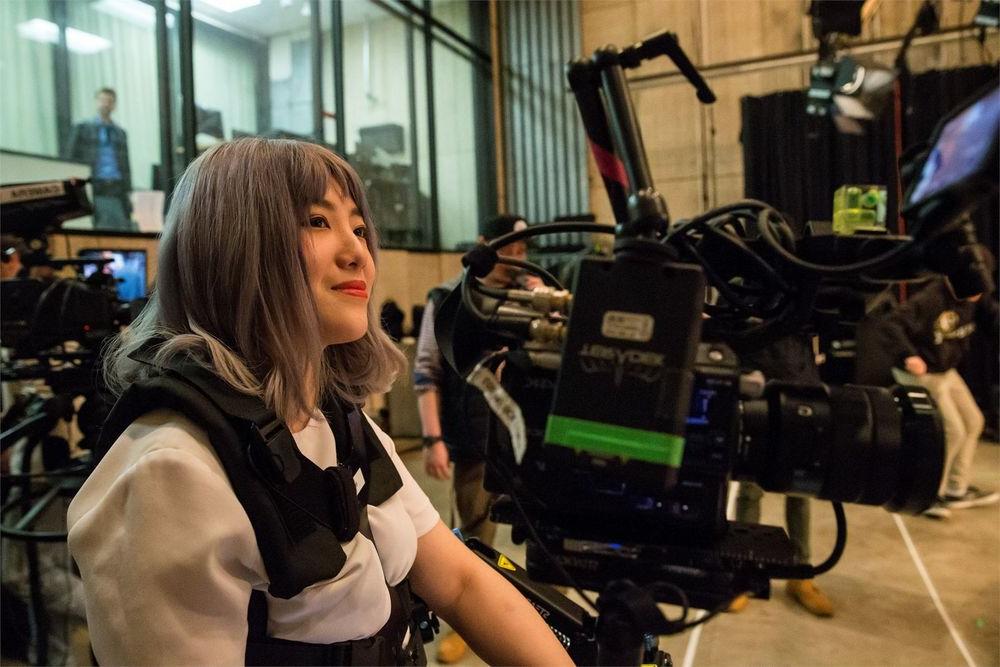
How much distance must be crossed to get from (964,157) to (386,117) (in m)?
5.31

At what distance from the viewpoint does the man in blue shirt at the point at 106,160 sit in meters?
3.19

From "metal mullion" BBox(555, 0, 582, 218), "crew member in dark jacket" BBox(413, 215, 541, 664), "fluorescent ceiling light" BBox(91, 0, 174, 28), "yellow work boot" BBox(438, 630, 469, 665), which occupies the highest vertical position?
"fluorescent ceiling light" BBox(91, 0, 174, 28)

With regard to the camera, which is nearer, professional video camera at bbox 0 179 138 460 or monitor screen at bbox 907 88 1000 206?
monitor screen at bbox 907 88 1000 206

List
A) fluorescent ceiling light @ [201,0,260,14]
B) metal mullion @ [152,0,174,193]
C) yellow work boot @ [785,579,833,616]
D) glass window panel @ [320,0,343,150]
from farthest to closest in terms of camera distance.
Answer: glass window panel @ [320,0,343,150], fluorescent ceiling light @ [201,0,260,14], metal mullion @ [152,0,174,193], yellow work boot @ [785,579,833,616]

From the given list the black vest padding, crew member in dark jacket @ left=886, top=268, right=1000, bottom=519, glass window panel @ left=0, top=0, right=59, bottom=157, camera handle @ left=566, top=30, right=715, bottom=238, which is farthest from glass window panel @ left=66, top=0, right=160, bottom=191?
crew member in dark jacket @ left=886, top=268, right=1000, bottom=519

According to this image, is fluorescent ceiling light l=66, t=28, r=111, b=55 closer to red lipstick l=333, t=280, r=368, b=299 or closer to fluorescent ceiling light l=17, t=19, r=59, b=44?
fluorescent ceiling light l=17, t=19, r=59, b=44

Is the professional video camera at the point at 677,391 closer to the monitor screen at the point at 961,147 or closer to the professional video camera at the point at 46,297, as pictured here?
the monitor screen at the point at 961,147

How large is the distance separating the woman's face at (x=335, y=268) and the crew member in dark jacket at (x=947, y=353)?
2781mm

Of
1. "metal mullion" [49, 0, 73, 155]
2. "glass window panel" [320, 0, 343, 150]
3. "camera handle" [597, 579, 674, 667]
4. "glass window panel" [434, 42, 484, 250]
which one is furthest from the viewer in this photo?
"glass window panel" [434, 42, 484, 250]

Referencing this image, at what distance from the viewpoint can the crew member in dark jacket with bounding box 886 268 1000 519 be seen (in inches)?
110

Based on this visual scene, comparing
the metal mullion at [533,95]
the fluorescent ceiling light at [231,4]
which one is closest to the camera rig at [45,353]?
the metal mullion at [533,95]

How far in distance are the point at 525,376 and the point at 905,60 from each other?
161cm

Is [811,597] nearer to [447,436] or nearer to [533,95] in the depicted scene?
[447,436]

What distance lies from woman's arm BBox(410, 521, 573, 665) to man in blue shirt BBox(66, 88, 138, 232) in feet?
10.2
